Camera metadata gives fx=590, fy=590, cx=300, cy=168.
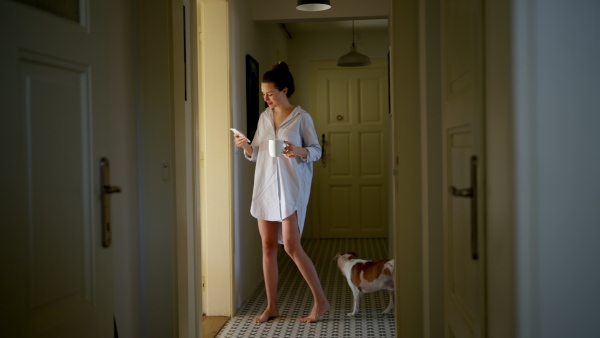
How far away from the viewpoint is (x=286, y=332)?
351cm

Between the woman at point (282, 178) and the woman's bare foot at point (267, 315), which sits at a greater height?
the woman at point (282, 178)

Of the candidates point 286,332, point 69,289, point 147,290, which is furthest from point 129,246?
point 286,332

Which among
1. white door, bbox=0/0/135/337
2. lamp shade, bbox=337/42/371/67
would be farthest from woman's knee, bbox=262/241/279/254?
lamp shade, bbox=337/42/371/67

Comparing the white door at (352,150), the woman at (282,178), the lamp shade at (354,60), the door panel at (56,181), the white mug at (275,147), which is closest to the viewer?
the door panel at (56,181)

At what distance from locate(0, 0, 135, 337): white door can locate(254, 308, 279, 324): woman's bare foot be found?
211 cm

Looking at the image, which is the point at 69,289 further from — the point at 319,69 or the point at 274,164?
the point at 319,69

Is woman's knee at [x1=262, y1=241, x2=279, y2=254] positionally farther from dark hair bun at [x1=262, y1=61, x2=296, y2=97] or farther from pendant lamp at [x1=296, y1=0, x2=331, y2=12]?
pendant lamp at [x1=296, y1=0, x2=331, y2=12]

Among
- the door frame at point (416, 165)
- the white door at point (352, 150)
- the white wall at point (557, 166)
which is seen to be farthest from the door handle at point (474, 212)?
the white door at point (352, 150)

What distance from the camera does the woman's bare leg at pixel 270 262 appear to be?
365 centimetres

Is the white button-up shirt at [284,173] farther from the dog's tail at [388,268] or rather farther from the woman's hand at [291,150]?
the dog's tail at [388,268]

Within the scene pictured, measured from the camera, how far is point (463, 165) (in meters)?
1.66

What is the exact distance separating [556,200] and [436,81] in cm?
123

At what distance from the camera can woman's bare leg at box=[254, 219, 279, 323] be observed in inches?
144

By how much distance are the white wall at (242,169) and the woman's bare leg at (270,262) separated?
0.34 meters
